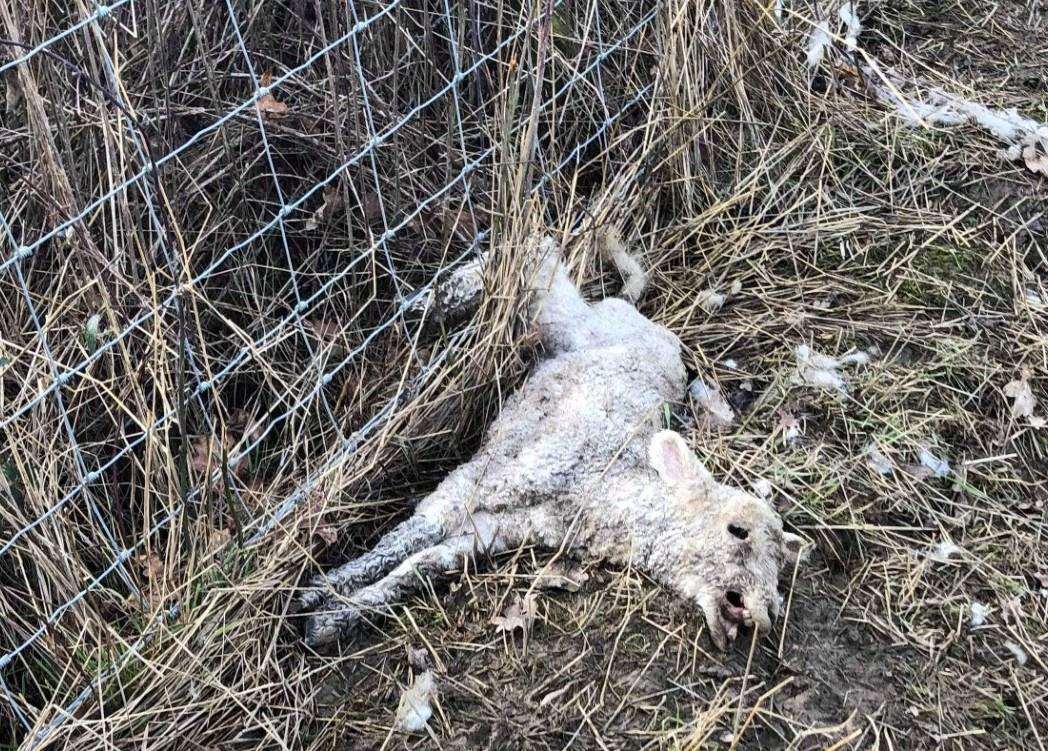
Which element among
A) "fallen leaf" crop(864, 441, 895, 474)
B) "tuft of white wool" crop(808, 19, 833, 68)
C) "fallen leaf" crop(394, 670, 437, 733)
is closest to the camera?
"fallen leaf" crop(394, 670, 437, 733)

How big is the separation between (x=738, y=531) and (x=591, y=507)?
0.36 meters

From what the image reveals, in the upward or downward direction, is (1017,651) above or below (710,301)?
below

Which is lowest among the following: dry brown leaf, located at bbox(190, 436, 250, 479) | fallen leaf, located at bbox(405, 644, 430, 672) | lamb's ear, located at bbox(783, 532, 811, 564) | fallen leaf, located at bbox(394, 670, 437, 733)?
lamb's ear, located at bbox(783, 532, 811, 564)

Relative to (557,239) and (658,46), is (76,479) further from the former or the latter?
(658,46)

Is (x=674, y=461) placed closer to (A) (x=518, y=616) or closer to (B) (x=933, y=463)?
(A) (x=518, y=616)

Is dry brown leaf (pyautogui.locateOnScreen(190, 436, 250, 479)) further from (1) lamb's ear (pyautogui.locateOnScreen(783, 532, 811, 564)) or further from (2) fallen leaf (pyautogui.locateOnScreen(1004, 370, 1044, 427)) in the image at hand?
(2) fallen leaf (pyautogui.locateOnScreen(1004, 370, 1044, 427))

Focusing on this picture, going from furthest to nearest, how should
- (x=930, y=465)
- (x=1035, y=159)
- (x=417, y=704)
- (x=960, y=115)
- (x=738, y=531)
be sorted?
1. (x=960, y=115)
2. (x=1035, y=159)
3. (x=930, y=465)
4. (x=738, y=531)
5. (x=417, y=704)

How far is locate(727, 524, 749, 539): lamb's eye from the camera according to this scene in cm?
270

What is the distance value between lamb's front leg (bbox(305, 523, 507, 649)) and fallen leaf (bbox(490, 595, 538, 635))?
0.52 feet

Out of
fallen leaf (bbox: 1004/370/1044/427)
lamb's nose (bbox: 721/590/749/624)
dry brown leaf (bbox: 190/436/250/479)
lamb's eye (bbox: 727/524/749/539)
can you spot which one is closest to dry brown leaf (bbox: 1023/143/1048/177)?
fallen leaf (bbox: 1004/370/1044/427)

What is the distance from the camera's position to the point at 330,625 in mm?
2697

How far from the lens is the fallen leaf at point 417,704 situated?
2.57 meters

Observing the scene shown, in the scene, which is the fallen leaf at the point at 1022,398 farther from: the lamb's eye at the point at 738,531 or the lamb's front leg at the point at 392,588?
the lamb's front leg at the point at 392,588

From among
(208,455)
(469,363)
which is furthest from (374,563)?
(469,363)
